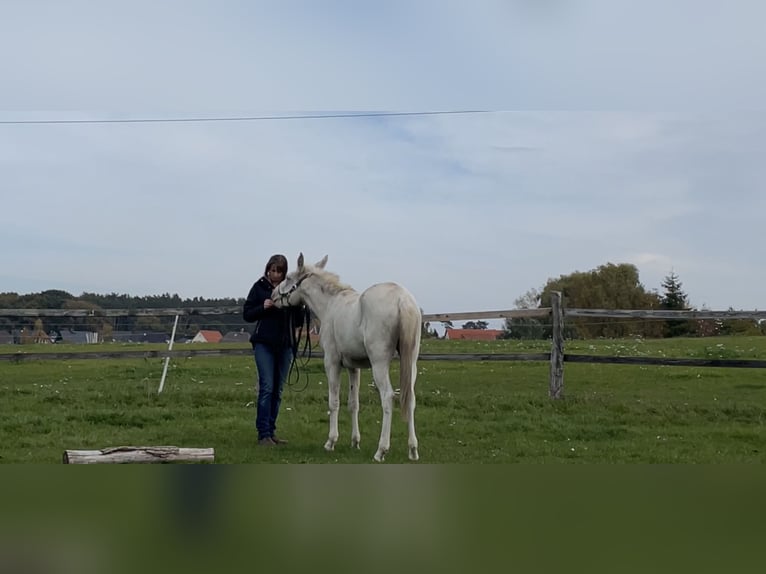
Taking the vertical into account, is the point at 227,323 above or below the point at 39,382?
above

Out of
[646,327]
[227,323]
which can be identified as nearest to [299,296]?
[227,323]

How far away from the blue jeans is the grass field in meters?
0.27


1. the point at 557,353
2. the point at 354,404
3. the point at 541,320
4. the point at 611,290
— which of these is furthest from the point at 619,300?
the point at 354,404

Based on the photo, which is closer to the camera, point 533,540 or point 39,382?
point 533,540

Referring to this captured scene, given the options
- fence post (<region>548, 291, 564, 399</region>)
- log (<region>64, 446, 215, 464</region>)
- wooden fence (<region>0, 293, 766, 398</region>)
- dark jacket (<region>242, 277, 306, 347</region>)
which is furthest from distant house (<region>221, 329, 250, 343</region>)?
log (<region>64, 446, 215, 464</region>)

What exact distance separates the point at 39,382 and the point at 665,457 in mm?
11385

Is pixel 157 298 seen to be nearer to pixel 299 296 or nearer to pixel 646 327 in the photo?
pixel 299 296

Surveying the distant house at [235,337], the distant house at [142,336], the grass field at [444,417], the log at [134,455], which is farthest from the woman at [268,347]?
the distant house at [142,336]

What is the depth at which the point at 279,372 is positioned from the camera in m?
7.25

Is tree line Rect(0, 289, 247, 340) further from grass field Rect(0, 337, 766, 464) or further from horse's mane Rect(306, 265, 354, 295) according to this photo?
horse's mane Rect(306, 265, 354, 295)

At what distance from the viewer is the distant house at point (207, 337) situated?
42.7ft

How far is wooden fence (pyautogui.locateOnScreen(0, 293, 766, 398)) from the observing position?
33.8ft

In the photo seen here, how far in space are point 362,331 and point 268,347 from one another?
1207 millimetres

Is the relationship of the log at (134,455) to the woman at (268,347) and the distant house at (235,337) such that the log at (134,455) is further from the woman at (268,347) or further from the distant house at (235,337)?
the distant house at (235,337)
